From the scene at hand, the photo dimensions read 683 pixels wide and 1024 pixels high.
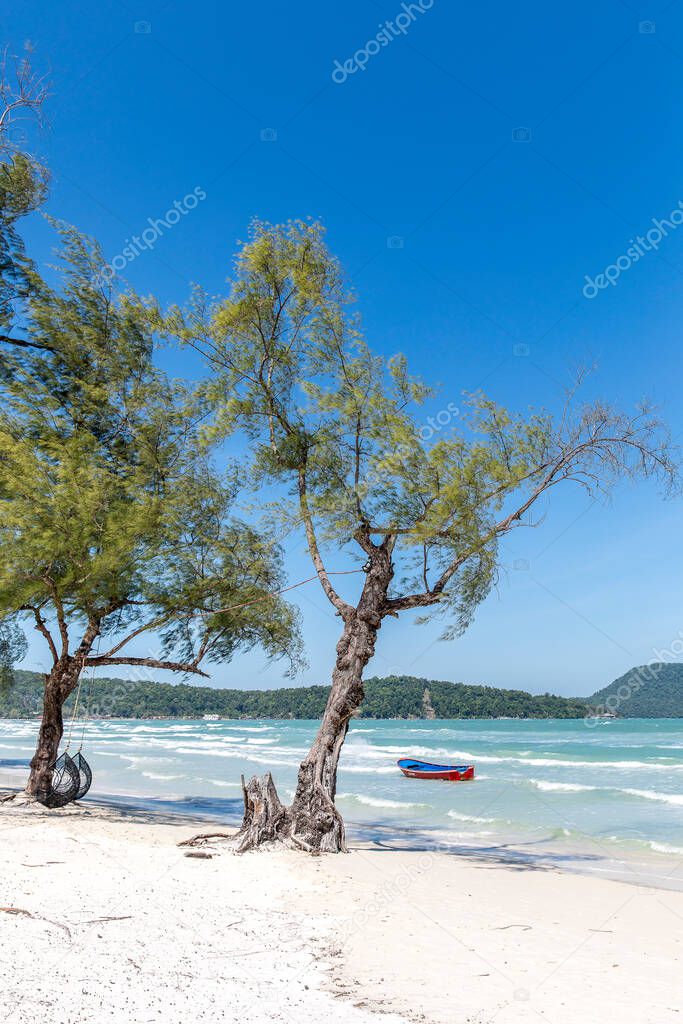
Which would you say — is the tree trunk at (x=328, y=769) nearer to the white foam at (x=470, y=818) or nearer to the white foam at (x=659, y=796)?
the white foam at (x=470, y=818)

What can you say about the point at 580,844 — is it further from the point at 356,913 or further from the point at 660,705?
the point at 660,705

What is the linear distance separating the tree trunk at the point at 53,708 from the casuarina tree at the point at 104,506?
0.08 feet

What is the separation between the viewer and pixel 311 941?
5.90 meters

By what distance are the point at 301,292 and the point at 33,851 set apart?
8.95 m

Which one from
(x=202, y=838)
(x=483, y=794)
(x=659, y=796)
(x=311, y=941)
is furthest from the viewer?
(x=483, y=794)

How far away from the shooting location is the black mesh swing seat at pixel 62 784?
1386cm

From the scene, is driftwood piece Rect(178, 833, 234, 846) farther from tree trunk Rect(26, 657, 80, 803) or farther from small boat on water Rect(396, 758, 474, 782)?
small boat on water Rect(396, 758, 474, 782)

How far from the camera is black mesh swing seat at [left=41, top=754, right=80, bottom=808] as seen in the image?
13.9m

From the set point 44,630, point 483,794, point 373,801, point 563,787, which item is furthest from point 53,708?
point 563,787

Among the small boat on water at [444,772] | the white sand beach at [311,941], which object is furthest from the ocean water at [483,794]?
the white sand beach at [311,941]

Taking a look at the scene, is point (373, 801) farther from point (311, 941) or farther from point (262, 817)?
point (311, 941)

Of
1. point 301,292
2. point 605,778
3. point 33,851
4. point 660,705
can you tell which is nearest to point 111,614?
point 33,851

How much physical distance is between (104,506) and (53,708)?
4954 mm

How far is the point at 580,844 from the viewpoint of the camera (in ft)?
49.4
